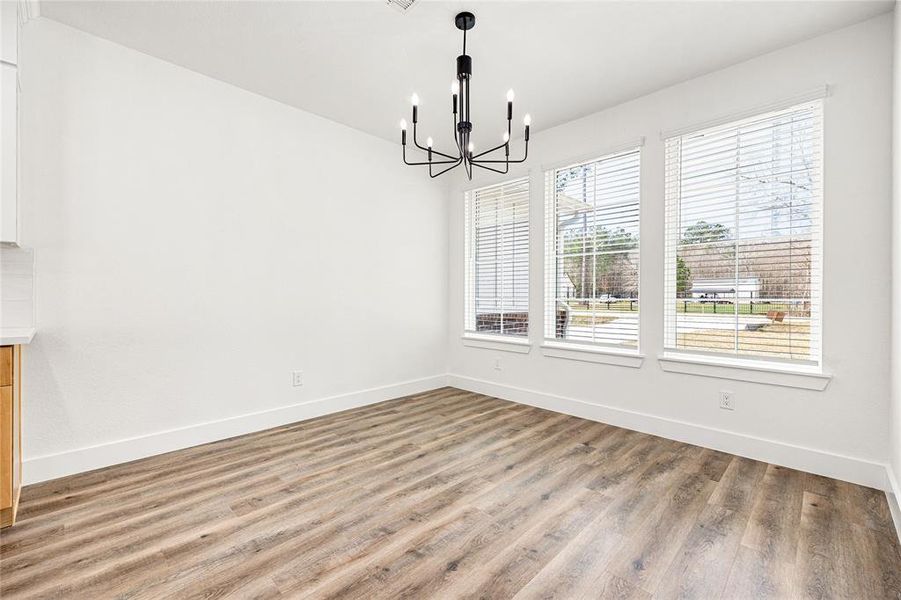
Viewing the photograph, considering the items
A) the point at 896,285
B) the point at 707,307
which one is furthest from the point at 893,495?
the point at 707,307

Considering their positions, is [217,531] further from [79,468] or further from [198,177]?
[198,177]

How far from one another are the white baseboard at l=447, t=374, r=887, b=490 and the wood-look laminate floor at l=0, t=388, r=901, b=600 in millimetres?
84

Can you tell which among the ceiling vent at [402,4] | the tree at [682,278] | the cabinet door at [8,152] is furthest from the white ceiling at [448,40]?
the tree at [682,278]

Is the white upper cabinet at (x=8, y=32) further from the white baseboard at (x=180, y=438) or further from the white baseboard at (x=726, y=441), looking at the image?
the white baseboard at (x=726, y=441)

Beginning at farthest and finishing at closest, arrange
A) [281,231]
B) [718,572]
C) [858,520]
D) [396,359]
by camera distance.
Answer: [396,359] < [281,231] < [858,520] < [718,572]

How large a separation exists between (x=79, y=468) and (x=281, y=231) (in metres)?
2.09

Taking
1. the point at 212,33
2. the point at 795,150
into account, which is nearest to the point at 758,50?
the point at 795,150

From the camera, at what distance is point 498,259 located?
4.62 meters

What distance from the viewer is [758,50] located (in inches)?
108

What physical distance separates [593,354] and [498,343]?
1115mm

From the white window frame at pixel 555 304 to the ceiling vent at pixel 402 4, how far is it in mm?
2101

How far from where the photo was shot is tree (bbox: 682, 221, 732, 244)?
9.85ft

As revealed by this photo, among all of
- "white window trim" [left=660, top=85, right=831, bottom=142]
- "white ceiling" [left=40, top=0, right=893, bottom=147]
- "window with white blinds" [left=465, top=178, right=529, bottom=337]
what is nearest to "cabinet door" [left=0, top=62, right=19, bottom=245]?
"white ceiling" [left=40, top=0, right=893, bottom=147]

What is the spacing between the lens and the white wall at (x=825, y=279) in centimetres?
241
